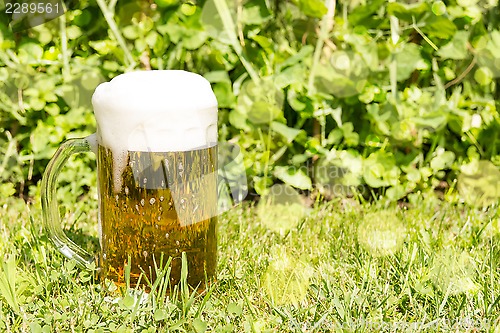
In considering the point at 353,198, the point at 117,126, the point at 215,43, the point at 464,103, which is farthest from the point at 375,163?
the point at 117,126

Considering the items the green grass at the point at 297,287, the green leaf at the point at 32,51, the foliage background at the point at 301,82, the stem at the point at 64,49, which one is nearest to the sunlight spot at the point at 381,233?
the green grass at the point at 297,287

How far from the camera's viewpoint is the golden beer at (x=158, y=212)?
140 cm

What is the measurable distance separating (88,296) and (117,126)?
41 centimetres

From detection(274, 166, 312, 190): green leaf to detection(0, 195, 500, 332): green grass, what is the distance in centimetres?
39

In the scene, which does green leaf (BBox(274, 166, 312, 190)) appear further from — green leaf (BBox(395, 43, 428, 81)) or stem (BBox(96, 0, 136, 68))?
stem (BBox(96, 0, 136, 68))

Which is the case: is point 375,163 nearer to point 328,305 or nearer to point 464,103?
point 464,103

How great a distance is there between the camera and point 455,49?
2.40m

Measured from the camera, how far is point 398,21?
2.43 metres

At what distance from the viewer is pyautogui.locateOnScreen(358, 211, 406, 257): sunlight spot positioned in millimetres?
1793

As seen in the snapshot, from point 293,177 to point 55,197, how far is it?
3.45 feet

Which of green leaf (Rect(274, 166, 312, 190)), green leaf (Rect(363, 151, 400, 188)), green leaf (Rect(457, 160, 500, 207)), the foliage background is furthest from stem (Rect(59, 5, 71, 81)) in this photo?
green leaf (Rect(457, 160, 500, 207))

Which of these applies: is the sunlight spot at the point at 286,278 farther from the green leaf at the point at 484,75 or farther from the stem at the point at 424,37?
→ the green leaf at the point at 484,75

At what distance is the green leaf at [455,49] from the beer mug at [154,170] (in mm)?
1258

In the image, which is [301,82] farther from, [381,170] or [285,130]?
[381,170]
